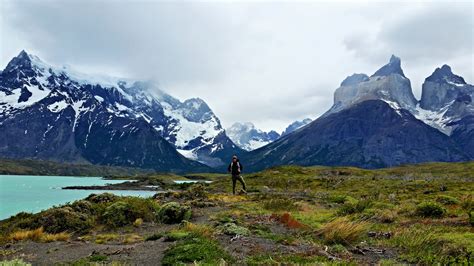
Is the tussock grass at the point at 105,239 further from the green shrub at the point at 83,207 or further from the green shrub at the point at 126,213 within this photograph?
the green shrub at the point at 83,207

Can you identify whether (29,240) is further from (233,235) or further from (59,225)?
(233,235)

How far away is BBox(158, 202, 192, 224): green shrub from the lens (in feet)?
76.3

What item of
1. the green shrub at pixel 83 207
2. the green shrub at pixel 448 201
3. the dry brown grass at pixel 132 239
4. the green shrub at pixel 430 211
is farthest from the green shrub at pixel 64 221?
the green shrub at pixel 448 201

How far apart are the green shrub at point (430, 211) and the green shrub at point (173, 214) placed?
13015 millimetres

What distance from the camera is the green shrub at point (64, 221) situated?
70.8 ft

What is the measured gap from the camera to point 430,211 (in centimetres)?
2298

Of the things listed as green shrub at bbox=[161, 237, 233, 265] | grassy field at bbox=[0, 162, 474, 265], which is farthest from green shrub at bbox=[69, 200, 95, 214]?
green shrub at bbox=[161, 237, 233, 265]

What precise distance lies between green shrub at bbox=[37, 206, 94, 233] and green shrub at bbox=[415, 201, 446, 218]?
18154 millimetres

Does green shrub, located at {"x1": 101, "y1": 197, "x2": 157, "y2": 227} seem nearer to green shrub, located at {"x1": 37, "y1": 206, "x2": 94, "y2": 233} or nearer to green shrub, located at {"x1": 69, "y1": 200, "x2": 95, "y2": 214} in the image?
green shrub, located at {"x1": 37, "y1": 206, "x2": 94, "y2": 233}

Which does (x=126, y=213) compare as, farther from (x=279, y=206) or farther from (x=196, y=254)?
(x=196, y=254)

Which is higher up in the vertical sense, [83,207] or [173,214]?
[83,207]

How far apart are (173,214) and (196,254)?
36.2 ft

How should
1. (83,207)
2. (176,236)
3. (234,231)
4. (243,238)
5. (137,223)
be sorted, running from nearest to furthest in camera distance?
(243,238) < (176,236) < (234,231) < (137,223) < (83,207)

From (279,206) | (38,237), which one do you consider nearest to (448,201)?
(279,206)
